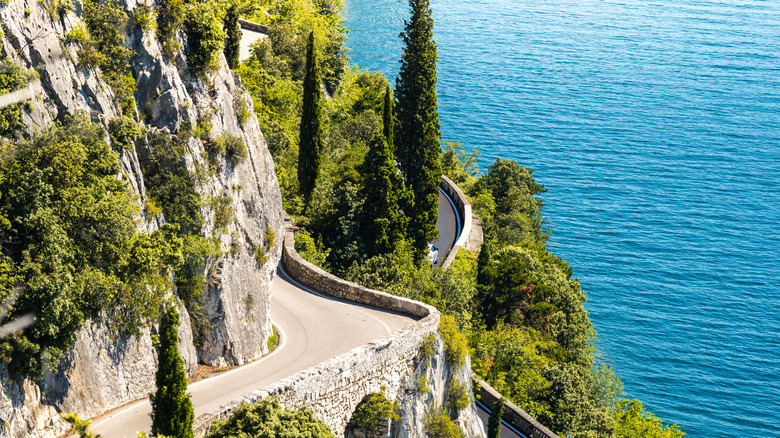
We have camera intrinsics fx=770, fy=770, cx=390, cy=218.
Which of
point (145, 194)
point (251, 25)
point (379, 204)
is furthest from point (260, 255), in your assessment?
point (251, 25)

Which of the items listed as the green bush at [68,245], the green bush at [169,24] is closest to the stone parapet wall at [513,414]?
the green bush at [68,245]

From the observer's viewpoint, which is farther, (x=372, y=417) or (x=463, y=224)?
(x=463, y=224)

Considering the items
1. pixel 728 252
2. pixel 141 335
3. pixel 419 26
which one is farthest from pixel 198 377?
pixel 728 252

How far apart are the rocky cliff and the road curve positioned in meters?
0.82

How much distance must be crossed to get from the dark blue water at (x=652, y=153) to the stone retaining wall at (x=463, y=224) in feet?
44.4

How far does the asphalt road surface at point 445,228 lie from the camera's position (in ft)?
→ 202

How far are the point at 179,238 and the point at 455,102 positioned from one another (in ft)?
295

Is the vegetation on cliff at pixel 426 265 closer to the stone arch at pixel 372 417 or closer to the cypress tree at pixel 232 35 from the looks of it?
the cypress tree at pixel 232 35

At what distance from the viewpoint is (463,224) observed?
6656cm

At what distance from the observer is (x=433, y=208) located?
54.1 metres

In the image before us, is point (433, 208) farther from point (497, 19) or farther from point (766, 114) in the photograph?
point (497, 19)

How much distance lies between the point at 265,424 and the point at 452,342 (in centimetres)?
1258

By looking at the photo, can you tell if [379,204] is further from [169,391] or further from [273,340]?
[169,391]

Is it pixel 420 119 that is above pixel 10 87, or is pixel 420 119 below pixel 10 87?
below
